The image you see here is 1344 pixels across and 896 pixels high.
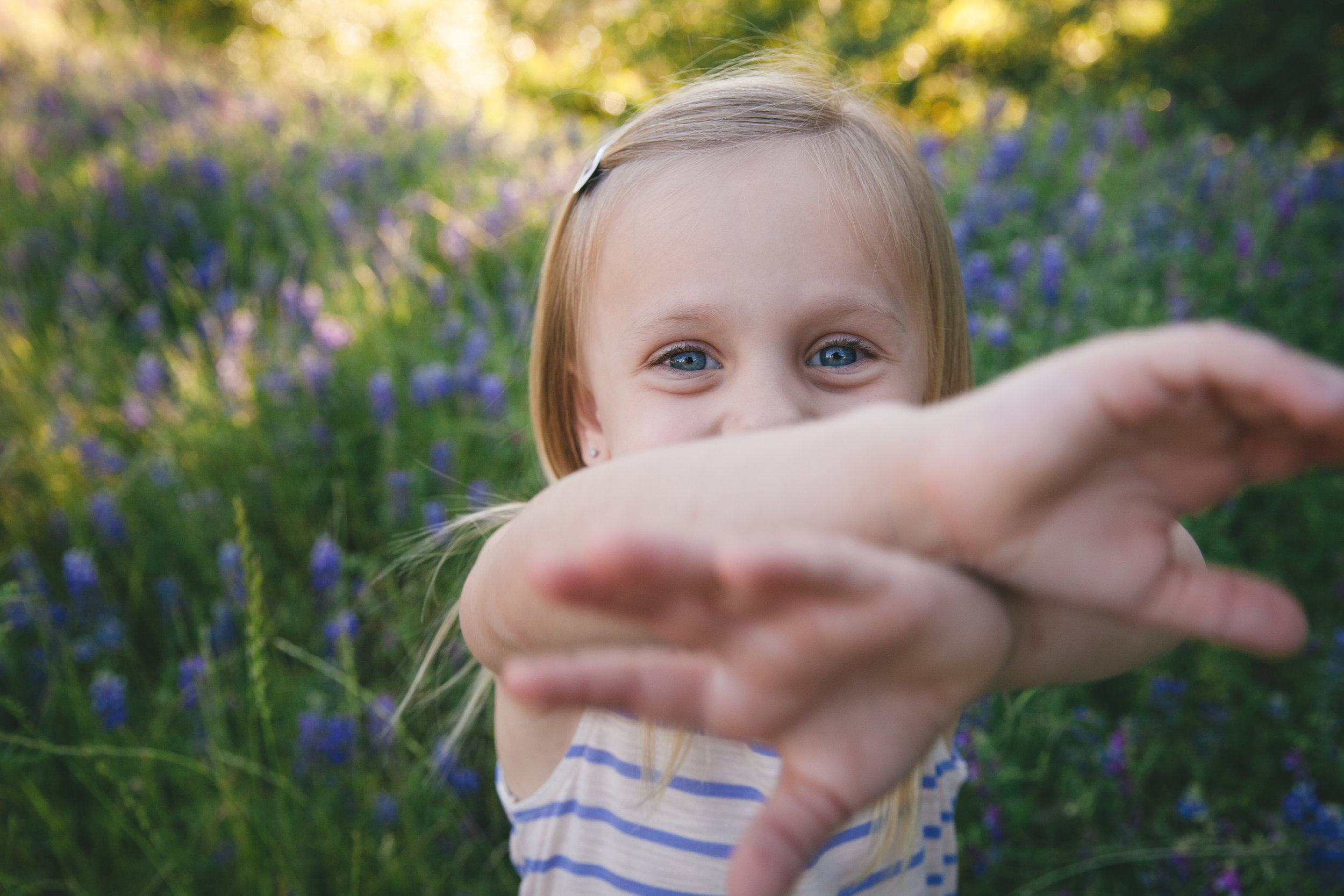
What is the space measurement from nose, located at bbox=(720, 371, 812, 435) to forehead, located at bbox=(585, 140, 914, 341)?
0.09 metres

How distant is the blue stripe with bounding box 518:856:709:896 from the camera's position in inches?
48.4

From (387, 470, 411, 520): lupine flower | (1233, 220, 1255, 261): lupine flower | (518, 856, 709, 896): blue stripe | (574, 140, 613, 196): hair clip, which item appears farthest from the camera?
(1233, 220, 1255, 261): lupine flower

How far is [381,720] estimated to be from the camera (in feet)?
5.78

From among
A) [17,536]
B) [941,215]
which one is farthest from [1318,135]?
[17,536]

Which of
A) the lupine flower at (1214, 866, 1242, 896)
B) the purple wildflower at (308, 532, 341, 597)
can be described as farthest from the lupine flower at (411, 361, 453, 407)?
the lupine flower at (1214, 866, 1242, 896)

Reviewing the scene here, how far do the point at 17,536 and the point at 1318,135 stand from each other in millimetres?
6373

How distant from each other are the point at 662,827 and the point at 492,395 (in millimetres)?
1549

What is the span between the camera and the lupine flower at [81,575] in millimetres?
1974

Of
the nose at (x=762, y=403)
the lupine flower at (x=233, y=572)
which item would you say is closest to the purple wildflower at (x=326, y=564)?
the lupine flower at (x=233, y=572)

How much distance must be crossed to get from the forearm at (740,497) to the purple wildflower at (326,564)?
1.33 meters

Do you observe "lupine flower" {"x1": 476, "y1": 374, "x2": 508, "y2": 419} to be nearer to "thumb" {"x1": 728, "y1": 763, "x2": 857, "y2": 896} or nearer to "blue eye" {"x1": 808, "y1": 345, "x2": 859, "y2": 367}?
"blue eye" {"x1": 808, "y1": 345, "x2": 859, "y2": 367}

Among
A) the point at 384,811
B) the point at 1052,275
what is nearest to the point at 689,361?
the point at 384,811

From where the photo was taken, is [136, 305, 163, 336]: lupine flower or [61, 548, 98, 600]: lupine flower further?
[136, 305, 163, 336]: lupine flower

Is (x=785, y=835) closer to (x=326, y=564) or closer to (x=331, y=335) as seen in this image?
(x=326, y=564)
